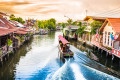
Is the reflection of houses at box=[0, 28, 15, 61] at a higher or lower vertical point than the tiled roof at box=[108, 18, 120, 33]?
lower

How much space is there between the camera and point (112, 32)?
2442 cm

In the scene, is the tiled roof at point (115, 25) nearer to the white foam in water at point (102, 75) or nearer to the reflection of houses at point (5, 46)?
the white foam in water at point (102, 75)

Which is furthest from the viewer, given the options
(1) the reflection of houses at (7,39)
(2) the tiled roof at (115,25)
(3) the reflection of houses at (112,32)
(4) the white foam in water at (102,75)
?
(2) the tiled roof at (115,25)

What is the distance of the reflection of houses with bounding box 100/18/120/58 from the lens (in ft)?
68.3

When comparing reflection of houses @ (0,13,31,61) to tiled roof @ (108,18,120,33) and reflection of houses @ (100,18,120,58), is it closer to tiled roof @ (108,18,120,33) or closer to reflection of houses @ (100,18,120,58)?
reflection of houses @ (100,18,120,58)

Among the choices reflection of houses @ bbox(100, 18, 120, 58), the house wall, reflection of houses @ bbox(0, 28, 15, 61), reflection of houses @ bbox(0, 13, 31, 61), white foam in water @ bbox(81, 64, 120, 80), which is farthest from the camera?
the house wall

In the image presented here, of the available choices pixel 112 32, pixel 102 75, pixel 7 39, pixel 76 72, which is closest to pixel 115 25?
pixel 112 32

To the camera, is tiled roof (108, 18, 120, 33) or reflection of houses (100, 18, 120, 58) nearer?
reflection of houses (100, 18, 120, 58)

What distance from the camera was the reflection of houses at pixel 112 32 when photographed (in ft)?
68.3

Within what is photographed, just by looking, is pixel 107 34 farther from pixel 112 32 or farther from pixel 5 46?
pixel 5 46

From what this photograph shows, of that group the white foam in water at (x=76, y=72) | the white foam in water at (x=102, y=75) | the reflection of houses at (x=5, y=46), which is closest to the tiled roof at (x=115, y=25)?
the white foam in water at (x=102, y=75)

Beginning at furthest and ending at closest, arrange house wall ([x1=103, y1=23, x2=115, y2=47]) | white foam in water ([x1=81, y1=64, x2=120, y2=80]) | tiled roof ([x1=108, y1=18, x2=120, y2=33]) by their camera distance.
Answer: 1. house wall ([x1=103, y1=23, x2=115, y2=47])
2. tiled roof ([x1=108, y1=18, x2=120, y2=33])
3. white foam in water ([x1=81, y1=64, x2=120, y2=80])

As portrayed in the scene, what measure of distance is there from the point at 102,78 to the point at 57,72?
5.27 metres

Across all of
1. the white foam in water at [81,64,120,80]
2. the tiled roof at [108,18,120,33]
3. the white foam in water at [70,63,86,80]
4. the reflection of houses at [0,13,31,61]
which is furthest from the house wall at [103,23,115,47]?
the reflection of houses at [0,13,31,61]
